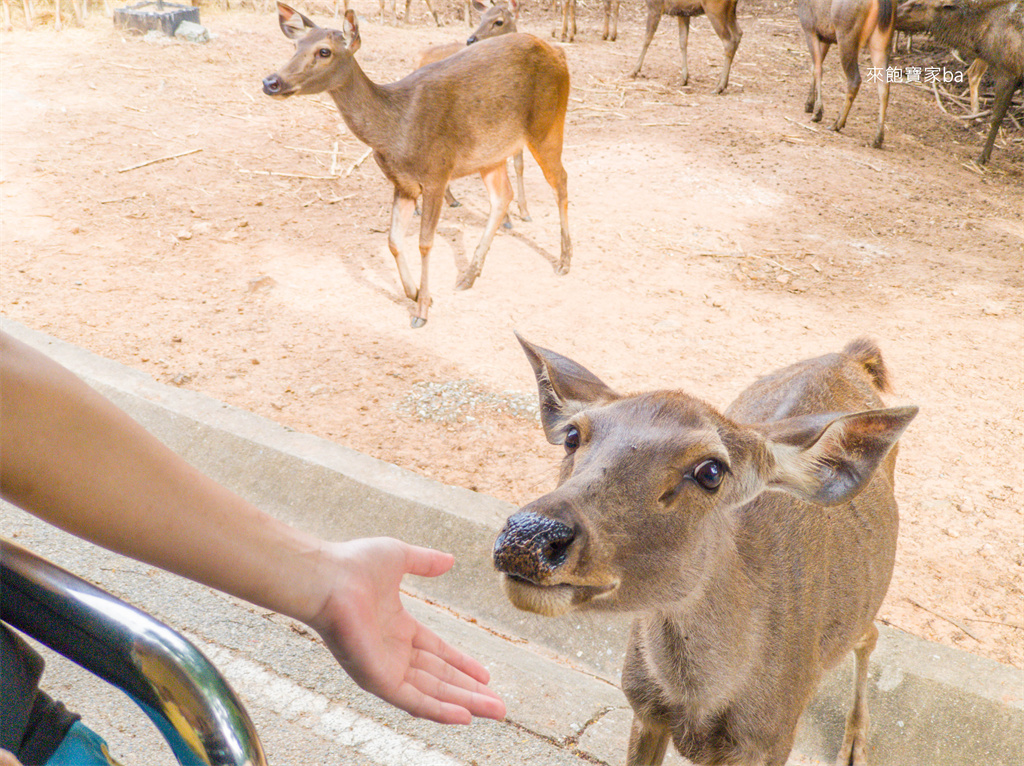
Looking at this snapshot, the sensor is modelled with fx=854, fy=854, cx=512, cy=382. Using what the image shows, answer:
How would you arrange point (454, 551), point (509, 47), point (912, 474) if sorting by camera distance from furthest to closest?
point (509, 47), point (912, 474), point (454, 551)

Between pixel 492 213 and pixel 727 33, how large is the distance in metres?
7.23

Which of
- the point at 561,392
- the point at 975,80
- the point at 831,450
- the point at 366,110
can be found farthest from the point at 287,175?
the point at 975,80

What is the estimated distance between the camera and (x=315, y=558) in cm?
154

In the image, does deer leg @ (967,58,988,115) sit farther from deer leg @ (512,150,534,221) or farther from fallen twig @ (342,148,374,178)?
fallen twig @ (342,148,374,178)

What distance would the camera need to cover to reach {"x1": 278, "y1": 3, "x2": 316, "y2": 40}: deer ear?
6160 millimetres

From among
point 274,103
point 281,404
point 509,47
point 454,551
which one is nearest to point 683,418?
point 454,551

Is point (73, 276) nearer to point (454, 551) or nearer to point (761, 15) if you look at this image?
point (454, 551)

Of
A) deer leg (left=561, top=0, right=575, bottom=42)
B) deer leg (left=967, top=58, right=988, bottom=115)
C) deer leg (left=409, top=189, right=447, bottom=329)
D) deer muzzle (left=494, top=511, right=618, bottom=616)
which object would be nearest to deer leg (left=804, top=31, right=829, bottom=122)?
deer leg (left=967, top=58, right=988, bottom=115)

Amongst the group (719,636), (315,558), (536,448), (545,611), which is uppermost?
(315,558)

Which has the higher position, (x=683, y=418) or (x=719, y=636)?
(x=683, y=418)

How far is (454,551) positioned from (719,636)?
4.73ft

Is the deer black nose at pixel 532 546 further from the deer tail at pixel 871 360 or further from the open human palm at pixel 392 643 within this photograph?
the deer tail at pixel 871 360

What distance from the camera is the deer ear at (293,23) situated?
616 cm

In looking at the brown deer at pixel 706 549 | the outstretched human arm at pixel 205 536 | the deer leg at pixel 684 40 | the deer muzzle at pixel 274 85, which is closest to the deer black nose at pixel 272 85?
the deer muzzle at pixel 274 85
